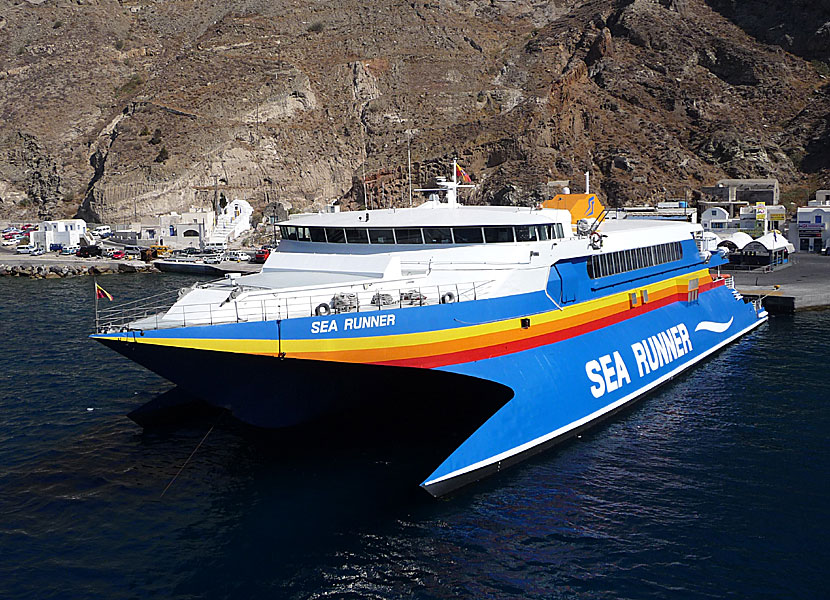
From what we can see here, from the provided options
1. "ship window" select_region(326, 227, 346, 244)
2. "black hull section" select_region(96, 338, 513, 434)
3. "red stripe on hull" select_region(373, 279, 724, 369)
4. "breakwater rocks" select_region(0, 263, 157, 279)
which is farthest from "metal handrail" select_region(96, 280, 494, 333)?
"breakwater rocks" select_region(0, 263, 157, 279)

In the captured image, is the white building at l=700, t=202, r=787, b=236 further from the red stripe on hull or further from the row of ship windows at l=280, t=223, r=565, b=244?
the row of ship windows at l=280, t=223, r=565, b=244

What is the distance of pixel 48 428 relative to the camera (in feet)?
81.1

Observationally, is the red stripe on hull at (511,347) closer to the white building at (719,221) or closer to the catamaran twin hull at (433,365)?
the catamaran twin hull at (433,365)

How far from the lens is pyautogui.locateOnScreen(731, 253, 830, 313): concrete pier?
1831 inches

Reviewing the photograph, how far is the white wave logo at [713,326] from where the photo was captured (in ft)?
109

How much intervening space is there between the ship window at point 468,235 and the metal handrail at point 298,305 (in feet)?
7.34

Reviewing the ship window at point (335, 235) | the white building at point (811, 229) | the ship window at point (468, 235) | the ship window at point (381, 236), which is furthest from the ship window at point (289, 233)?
the white building at point (811, 229)

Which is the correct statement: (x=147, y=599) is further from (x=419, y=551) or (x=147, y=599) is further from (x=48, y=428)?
(x=48, y=428)

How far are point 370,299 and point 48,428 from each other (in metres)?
12.9

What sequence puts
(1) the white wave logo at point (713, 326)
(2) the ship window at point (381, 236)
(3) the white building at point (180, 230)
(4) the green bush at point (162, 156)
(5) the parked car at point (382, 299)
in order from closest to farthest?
(5) the parked car at point (382, 299)
(2) the ship window at point (381, 236)
(1) the white wave logo at point (713, 326)
(3) the white building at point (180, 230)
(4) the green bush at point (162, 156)

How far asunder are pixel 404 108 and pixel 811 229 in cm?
8387

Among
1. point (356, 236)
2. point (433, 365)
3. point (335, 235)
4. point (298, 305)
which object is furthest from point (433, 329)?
point (335, 235)

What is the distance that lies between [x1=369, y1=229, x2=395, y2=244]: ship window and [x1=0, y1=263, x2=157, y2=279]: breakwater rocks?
63.0 m

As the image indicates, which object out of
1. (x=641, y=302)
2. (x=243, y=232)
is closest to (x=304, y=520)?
(x=641, y=302)
